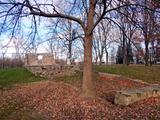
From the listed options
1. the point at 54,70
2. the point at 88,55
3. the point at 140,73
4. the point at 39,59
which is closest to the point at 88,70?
the point at 88,55

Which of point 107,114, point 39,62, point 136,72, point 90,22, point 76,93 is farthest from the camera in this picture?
point 39,62

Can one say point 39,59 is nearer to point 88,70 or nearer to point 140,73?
point 140,73

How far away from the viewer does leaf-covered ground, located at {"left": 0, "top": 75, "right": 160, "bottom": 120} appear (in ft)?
38.1

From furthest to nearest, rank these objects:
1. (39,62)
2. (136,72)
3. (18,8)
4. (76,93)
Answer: (39,62) < (136,72) < (76,93) < (18,8)

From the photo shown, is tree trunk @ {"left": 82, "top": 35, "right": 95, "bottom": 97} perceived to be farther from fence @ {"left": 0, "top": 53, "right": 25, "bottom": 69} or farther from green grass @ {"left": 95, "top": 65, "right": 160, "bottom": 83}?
fence @ {"left": 0, "top": 53, "right": 25, "bottom": 69}

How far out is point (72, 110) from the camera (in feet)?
41.5

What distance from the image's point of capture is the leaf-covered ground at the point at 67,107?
38.1ft

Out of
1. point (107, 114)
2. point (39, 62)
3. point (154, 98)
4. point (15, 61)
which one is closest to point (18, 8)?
point (107, 114)

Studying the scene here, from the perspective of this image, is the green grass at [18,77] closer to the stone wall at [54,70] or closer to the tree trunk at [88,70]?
the stone wall at [54,70]

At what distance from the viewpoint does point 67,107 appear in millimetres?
13242

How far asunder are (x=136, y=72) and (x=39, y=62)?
11.6 meters

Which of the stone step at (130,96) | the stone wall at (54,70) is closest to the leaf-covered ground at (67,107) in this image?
the stone step at (130,96)

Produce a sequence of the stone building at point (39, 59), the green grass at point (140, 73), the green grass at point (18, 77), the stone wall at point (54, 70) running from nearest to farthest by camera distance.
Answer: the green grass at point (18, 77), the green grass at point (140, 73), the stone wall at point (54, 70), the stone building at point (39, 59)

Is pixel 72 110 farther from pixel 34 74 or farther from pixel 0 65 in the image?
pixel 0 65
